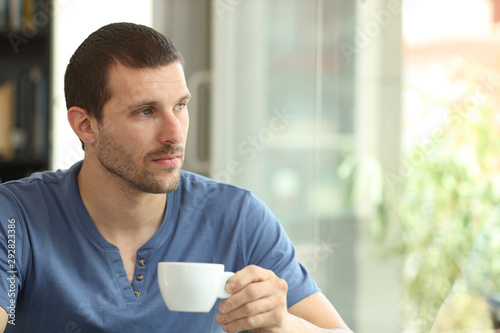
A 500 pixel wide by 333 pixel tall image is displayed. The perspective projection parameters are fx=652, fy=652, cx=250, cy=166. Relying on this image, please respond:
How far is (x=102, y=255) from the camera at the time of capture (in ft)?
3.98

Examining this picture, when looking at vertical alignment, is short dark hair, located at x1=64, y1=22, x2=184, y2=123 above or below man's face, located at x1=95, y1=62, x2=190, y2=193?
above

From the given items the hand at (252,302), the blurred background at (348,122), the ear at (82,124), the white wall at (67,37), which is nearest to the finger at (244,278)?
the hand at (252,302)

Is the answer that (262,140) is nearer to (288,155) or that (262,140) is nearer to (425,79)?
(288,155)

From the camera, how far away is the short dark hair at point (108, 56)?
1234mm

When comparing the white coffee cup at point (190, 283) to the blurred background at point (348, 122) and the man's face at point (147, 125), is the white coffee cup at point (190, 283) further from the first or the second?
the blurred background at point (348, 122)

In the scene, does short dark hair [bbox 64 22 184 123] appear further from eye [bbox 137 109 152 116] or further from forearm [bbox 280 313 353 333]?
forearm [bbox 280 313 353 333]

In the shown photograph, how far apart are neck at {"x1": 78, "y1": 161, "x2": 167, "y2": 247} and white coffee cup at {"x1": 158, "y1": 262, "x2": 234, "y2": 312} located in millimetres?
375

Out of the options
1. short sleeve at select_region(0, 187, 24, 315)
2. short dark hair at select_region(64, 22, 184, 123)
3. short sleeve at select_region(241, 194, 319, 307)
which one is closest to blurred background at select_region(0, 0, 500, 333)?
short sleeve at select_region(241, 194, 319, 307)

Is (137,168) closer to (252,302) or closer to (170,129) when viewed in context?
(170,129)

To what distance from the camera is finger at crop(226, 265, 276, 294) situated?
2.99ft

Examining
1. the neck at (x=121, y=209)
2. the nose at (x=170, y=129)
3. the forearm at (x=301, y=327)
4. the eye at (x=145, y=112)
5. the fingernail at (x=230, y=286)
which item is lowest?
the forearm at (x=301, y=327)

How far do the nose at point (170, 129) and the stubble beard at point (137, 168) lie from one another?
0.04 ft

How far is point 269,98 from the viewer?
2.77 metres

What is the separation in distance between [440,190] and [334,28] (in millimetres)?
732
